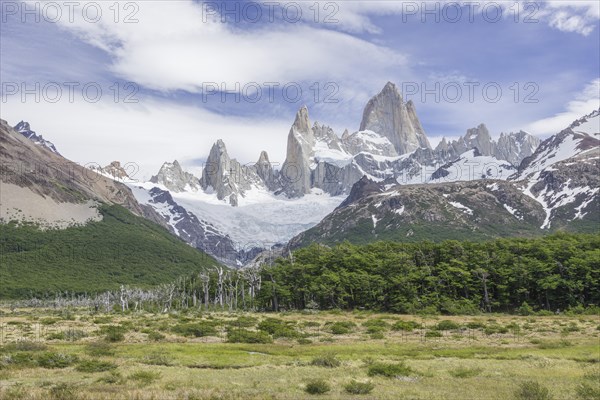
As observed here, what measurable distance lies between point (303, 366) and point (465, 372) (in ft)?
34.3

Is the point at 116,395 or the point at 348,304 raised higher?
the point at 116,395

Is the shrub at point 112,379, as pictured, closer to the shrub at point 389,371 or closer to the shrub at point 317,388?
the shrub at point 317,388

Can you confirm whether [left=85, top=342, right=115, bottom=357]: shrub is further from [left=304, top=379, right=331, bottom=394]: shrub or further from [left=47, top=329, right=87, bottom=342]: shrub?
[left=304, top=379, right=331, bottom=394]: shrub

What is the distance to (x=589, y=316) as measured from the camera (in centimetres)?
7994

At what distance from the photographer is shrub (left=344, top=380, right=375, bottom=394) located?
25297 millimetres

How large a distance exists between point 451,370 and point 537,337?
2974cm

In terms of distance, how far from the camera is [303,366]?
3369cm

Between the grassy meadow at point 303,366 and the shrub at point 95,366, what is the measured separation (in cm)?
6

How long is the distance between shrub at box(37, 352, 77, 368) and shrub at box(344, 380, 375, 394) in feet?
63.3

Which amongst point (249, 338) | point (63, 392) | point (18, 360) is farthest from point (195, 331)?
point (63, 392)

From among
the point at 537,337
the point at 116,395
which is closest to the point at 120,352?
the point at 116,395

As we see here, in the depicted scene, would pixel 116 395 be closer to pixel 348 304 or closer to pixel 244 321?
pixel 244 321

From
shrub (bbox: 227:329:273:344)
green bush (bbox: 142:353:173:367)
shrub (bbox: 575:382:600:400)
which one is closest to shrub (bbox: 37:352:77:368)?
green bush (bbox: 142:353:173:367)

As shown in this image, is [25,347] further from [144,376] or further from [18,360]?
[144,376]
